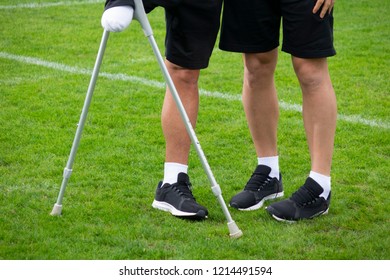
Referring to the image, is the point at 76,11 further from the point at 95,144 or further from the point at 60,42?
the point at 95,144

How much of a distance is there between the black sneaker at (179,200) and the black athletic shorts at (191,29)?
0.66 m

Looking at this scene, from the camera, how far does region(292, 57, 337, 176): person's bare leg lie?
4734 mm

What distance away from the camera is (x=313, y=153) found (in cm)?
485

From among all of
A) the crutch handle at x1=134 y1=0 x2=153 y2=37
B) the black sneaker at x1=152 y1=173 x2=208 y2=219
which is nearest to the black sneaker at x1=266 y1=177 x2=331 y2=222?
the black sneaker at x1=152 y1=173 x2=208 y2=219

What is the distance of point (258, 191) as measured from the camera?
508cm

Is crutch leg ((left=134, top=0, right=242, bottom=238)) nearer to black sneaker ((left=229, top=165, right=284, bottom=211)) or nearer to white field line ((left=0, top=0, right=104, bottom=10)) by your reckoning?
black sneaker ((left=229, top=165, right=284, bottom=211))

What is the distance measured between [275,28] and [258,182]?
0.90 m

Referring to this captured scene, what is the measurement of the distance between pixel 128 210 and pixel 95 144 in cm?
133

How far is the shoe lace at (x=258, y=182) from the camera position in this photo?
16.8ft

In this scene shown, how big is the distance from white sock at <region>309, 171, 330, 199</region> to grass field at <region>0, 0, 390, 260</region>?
13cm

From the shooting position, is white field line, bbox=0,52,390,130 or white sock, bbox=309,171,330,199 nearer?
white sock, bbox=309,171,330,199

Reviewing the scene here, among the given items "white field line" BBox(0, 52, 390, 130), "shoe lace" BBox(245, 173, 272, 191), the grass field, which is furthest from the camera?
"white field line" BBox(0, 52, 390, 130)

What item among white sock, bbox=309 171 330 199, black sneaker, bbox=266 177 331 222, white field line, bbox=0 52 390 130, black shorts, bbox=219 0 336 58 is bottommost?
white field line, bbox=0 52 390 130

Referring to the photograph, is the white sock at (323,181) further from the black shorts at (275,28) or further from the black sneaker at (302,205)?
the black shorts at (275,28)
